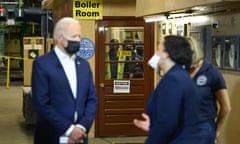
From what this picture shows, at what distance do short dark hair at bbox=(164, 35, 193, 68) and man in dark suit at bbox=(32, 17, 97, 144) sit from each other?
826mm

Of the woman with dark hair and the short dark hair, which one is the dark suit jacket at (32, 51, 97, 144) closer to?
the woman with dark hair

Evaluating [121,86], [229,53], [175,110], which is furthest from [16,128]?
[175,110]

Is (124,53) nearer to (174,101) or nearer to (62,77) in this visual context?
(62,77)

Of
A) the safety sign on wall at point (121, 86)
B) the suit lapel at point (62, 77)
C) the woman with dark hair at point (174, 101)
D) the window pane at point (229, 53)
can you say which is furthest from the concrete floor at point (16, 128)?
the woman with dark hair at point (174, 101)

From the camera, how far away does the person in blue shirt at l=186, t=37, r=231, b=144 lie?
154 inches

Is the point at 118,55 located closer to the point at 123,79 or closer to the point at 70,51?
the point at 123,79

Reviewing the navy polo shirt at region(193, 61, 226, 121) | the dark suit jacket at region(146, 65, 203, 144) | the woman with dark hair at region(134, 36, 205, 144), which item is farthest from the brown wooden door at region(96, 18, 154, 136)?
the dark suit jacket at region(146, 65, 203, 144)

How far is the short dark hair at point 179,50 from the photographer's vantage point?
140 inches

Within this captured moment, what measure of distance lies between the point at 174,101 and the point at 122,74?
5954 mm

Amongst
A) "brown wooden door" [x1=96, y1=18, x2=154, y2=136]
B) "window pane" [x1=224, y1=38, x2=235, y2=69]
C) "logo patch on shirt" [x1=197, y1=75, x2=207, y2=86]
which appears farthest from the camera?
"brown wooden door" [x1=96, y1=18, x2=154, y2=136]

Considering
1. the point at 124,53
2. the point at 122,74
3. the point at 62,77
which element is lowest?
the point at 122,74

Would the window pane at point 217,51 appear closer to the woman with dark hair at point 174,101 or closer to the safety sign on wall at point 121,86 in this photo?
the woman with dark hair at point 174,101

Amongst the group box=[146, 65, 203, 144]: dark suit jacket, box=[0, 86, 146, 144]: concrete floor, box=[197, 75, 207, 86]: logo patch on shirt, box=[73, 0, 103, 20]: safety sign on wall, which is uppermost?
box=[73, 0, 103, 20]: safety sign on wall

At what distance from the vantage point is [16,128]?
34.1 ft
